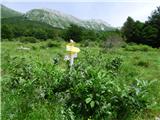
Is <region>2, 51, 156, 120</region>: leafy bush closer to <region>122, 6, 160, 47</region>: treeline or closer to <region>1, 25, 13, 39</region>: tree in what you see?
<region>122, 6, 160, 47</region>: treeline

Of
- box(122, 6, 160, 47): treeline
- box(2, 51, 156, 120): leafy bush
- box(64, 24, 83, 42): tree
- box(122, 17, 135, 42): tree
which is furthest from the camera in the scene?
box(64, 24, 83, 42): tree

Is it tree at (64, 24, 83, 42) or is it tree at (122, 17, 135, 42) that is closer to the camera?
tree at (122, 17, 135, 42)

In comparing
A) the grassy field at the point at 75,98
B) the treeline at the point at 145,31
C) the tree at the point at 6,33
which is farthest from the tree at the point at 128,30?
the grassy field at the point at 75,98

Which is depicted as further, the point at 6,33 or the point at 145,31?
the point at 6,33

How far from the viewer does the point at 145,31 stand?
167 feet

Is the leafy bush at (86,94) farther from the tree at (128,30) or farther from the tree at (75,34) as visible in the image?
the tree at (75,34)

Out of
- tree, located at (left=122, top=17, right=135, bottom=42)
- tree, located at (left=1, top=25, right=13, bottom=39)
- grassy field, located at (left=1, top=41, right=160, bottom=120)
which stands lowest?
tree, located at (left=1, top=25, right=13, bottom=39)

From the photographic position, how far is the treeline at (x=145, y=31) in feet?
161

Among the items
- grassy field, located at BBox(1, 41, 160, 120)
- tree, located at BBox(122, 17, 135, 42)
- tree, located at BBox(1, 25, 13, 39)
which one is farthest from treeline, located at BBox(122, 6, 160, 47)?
grassy field, located at BBox(1, 41, 160, 120)

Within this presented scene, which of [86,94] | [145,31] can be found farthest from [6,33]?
[86,94]

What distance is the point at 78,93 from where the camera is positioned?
709 centimetres

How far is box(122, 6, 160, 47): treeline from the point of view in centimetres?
4912

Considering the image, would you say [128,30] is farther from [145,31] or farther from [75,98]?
[75,98]

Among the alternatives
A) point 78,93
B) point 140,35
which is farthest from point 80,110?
point 140,35
